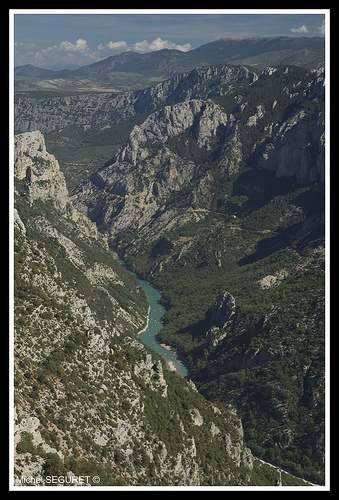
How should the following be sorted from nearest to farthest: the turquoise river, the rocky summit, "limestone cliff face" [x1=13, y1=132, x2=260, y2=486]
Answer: "limestone cliff face" [x1=13, y1=132, x2=260, y2=486], the rocky summit, the turquoise river

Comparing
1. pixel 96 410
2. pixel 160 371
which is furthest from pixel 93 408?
pixel 160 371

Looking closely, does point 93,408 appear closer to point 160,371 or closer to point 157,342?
point 160,371

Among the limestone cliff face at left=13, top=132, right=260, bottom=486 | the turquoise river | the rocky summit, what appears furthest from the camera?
the turquoise river

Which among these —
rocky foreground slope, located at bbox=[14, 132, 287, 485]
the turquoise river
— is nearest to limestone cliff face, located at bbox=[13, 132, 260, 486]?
rocky foreground slope, located at bbox=[14, 132, 287, 485]

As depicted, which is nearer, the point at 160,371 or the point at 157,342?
the point at 160,371

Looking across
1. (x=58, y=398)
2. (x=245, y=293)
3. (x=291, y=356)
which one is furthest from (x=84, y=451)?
(x=245, y=293)

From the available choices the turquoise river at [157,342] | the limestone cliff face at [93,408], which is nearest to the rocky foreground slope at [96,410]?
the limestone cliff face at [93,408]

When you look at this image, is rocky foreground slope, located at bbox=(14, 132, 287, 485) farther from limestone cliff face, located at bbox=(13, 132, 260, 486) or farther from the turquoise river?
the turquoise river

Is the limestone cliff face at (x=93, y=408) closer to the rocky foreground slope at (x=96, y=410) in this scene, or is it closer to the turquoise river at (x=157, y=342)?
the rocky foreground slope at (x=96, y=410)

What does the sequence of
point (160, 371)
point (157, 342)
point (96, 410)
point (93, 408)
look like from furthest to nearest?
point (157, 342)
point (160, 371)
point (96, 410)
point (93, 408)
